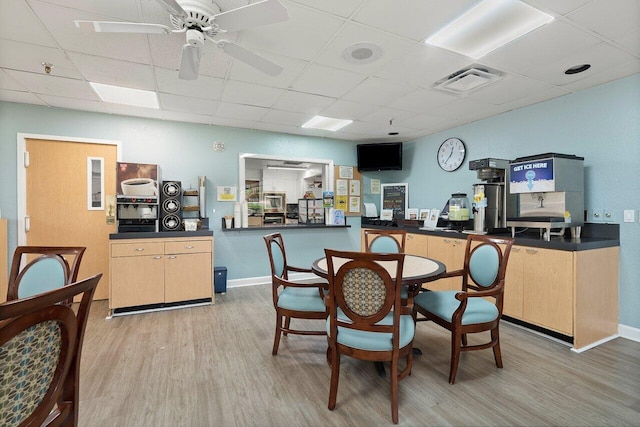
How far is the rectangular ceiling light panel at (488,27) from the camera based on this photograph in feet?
6.46

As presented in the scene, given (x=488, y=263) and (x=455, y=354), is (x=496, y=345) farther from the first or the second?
(x=488, y=263)

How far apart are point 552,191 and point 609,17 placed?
4.87 ft

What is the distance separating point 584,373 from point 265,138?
4.65m

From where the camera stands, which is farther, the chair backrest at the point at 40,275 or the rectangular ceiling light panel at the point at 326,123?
the rectangular ceiling light panel at the point at 326,123

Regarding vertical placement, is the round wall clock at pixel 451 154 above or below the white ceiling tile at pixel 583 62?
below

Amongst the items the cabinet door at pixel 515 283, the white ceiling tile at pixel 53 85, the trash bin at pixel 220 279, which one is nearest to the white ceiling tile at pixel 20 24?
the white ceiling tile at pixel 53 85

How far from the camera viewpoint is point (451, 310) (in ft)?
7.06

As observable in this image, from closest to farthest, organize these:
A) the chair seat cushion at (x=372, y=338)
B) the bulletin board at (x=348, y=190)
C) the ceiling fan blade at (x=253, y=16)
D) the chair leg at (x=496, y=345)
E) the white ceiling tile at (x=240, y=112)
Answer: the ceiling fan blade at (x=253, y=16)
the chair seat cushion at (x=372, y=338)
the chair leg at (x=496, y=345)
the white ceiling tile at (x=240, y=112)
the bulletin board at (x=348, y=190)

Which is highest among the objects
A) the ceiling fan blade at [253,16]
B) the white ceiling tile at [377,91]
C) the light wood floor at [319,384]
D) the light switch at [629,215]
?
the white ceiling tile at [377,91]

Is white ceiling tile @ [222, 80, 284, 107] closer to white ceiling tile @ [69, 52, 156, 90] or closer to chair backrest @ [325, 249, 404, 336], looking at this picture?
white ceiling tile @ [69, 52, 156, 90]

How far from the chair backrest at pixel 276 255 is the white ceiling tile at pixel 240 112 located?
192cm

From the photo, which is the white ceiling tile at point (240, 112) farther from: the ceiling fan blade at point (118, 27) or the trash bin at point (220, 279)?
the trash bin at point (220, 279)

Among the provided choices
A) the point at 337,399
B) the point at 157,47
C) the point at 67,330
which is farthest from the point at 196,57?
the point at 337,399

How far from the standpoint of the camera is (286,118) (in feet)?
13.7
